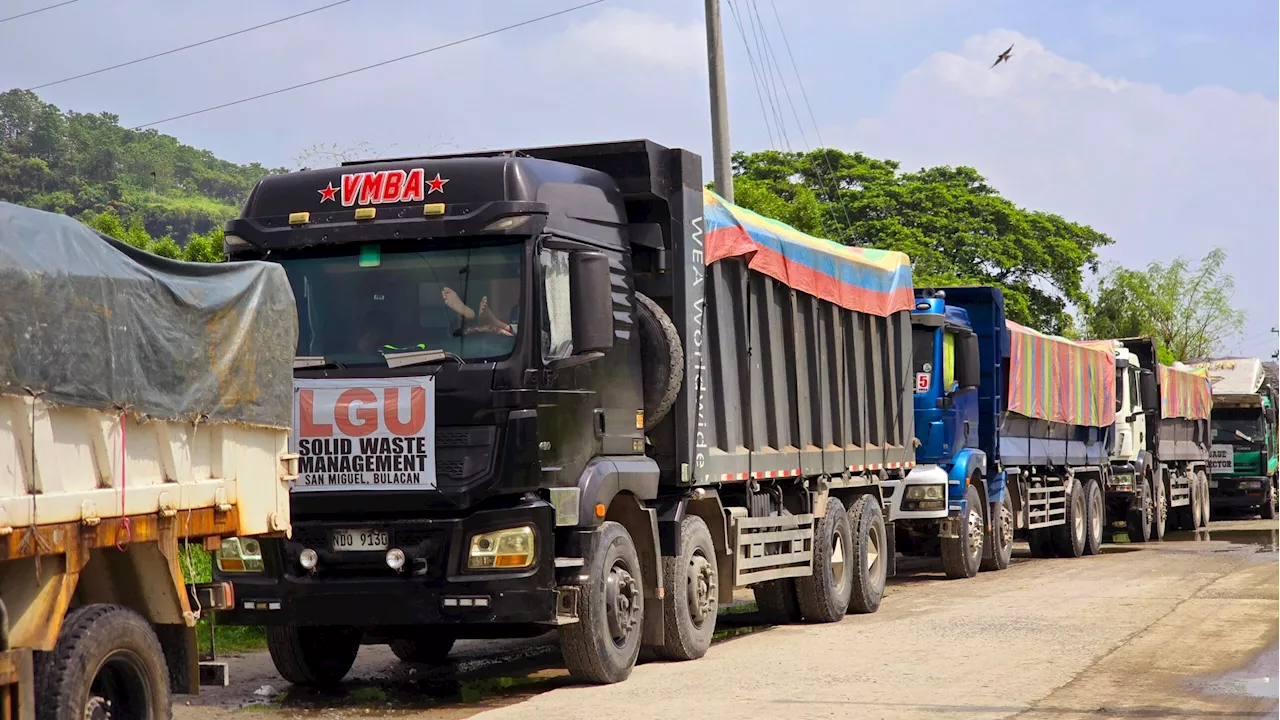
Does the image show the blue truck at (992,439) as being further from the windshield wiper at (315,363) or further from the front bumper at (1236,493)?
the front bumper at (1236,493)

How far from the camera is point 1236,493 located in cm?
3578

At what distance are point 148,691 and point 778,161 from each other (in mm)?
47402

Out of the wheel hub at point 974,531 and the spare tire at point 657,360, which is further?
the wheel hub at point 974,531

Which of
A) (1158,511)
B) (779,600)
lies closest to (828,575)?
(779,600)

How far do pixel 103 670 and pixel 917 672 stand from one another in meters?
5.52

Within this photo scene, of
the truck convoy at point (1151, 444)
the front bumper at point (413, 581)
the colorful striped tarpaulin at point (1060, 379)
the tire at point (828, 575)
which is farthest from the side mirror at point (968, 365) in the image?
the front bumper at point (413, 581)

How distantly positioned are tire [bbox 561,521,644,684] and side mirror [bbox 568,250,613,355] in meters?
1.22

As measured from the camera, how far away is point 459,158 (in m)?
9.80

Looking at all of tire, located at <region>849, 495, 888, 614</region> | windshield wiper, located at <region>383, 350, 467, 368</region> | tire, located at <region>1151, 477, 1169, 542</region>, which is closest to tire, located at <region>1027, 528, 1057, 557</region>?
tire, located at <region>1151, 477, 1169, 542</region>

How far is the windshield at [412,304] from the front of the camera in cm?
931

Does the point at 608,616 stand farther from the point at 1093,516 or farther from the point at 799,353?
the point at 1093,516

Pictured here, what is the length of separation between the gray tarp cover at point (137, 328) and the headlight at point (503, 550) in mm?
1747

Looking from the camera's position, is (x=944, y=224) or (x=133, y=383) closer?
(x=133, y=383)

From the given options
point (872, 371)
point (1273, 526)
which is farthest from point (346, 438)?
point (1273, 526)
